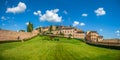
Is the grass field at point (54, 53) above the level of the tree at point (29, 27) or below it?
below

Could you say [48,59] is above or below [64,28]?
below

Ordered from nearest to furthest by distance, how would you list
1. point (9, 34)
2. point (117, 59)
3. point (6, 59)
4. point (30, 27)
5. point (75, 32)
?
point (6, 59)
point (117, 59)
point (9, 34)
point (30, 27)
point (75, 32)

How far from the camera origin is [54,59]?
21.2 metres

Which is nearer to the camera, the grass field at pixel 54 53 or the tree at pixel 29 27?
the grass field at pixel 54 53

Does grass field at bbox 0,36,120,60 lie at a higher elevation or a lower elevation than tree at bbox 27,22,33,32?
lower

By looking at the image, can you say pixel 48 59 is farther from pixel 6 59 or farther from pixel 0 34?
pixel 0 34

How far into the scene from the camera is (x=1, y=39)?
4853 cm

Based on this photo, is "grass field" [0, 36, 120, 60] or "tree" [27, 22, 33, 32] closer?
"grass field" [0, 36, 120, 60]

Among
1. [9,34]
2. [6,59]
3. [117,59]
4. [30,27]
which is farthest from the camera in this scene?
[30,27]

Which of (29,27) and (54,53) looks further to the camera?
(29,27)

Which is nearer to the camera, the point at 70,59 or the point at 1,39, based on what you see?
the point at 70,59

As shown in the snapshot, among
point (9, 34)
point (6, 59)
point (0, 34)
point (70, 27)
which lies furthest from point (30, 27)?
point (6, 59)

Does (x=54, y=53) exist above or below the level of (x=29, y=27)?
below

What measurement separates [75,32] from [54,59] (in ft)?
386
